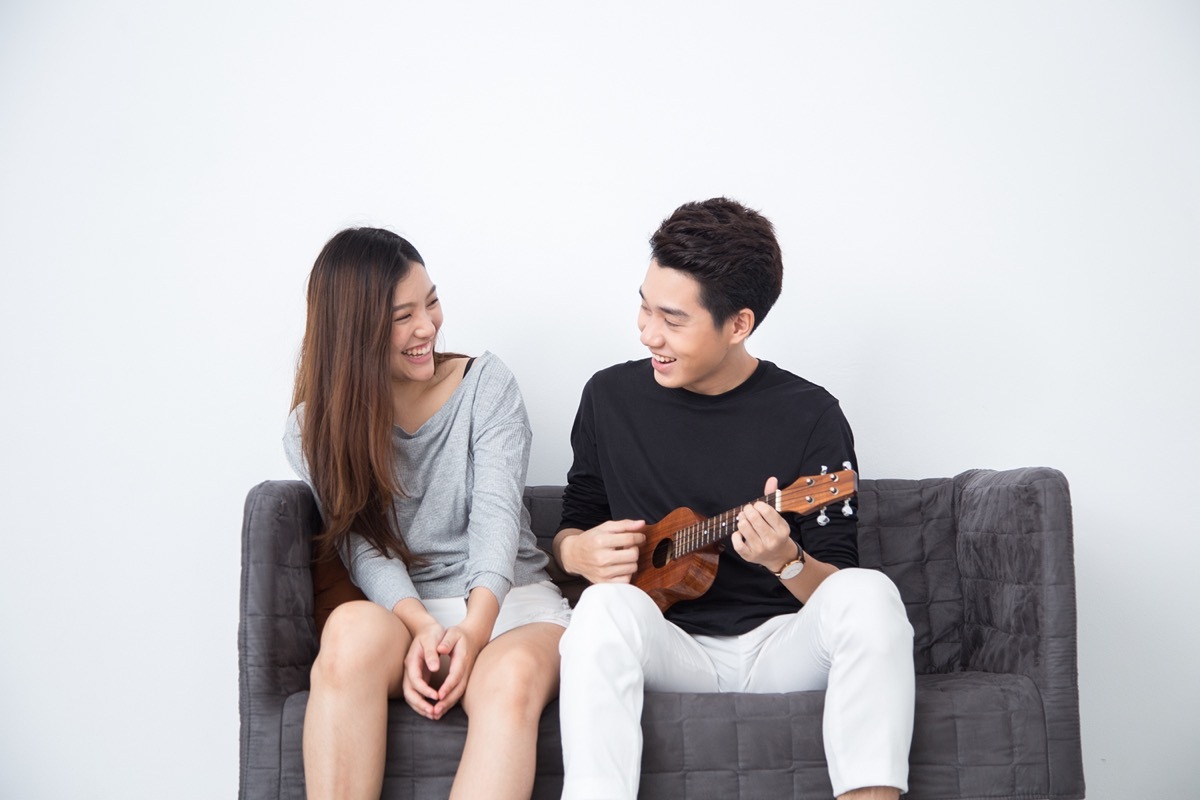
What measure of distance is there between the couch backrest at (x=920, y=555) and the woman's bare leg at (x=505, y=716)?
19.7 inches

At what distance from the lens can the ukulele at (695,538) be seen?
153 cm

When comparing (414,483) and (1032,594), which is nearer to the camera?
(1032,594)

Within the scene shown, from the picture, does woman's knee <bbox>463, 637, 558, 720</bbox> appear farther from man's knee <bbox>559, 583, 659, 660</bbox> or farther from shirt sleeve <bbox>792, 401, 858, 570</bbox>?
shirt sleeve <bbox>792, 401, 858, 570</bbox>

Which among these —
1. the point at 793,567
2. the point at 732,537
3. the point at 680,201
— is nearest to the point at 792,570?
the point at 793,567

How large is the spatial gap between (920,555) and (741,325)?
652mm

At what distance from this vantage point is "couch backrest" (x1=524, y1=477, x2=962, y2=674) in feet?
6.84

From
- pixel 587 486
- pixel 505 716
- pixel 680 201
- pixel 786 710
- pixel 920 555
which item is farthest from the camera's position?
pixel 680 201

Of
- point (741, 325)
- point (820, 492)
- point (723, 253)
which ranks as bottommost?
point (820, 492)

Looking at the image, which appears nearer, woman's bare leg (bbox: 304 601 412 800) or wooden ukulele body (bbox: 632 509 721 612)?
woman's bare leg (bbox: 304 601 412 800)

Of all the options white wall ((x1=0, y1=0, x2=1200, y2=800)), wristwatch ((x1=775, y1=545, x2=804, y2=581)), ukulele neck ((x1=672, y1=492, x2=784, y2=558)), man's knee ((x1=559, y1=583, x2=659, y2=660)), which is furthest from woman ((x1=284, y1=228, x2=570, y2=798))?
white wall ((x1=0, y1=0, x2=1200, y2=800))

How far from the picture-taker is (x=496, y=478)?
184cm

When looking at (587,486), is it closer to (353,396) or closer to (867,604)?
(353,396)

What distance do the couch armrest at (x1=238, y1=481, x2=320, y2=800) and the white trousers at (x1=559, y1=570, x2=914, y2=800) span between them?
47 centimetres

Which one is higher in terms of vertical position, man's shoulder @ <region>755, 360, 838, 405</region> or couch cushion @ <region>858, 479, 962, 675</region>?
man's shoulder @ <region>755, 360, 838, 405</region>
